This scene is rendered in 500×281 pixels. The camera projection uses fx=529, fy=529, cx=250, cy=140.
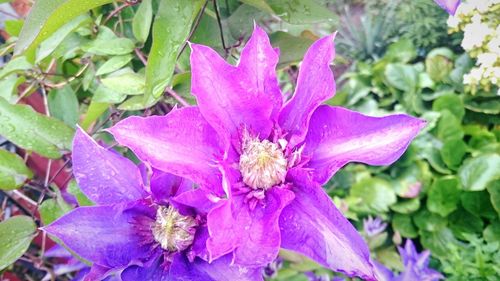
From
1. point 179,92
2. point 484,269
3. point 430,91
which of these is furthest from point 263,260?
point 430,91

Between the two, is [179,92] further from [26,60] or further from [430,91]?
[430,91]

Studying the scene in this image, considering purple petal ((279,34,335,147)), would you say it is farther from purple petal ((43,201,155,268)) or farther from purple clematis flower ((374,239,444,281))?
purple clematis flower ((374,239,444,281))

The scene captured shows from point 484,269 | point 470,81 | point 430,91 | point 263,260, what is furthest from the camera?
point 430,91

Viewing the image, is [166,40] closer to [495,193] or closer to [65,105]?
[65,105]

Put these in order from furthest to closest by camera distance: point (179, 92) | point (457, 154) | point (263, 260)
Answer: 1. point (457, 154)
2. point (179, 92)
3. point (263, 260)

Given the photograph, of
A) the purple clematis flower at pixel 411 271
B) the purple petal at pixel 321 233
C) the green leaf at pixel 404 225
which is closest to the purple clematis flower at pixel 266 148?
the purple petal at pixel 321 233
